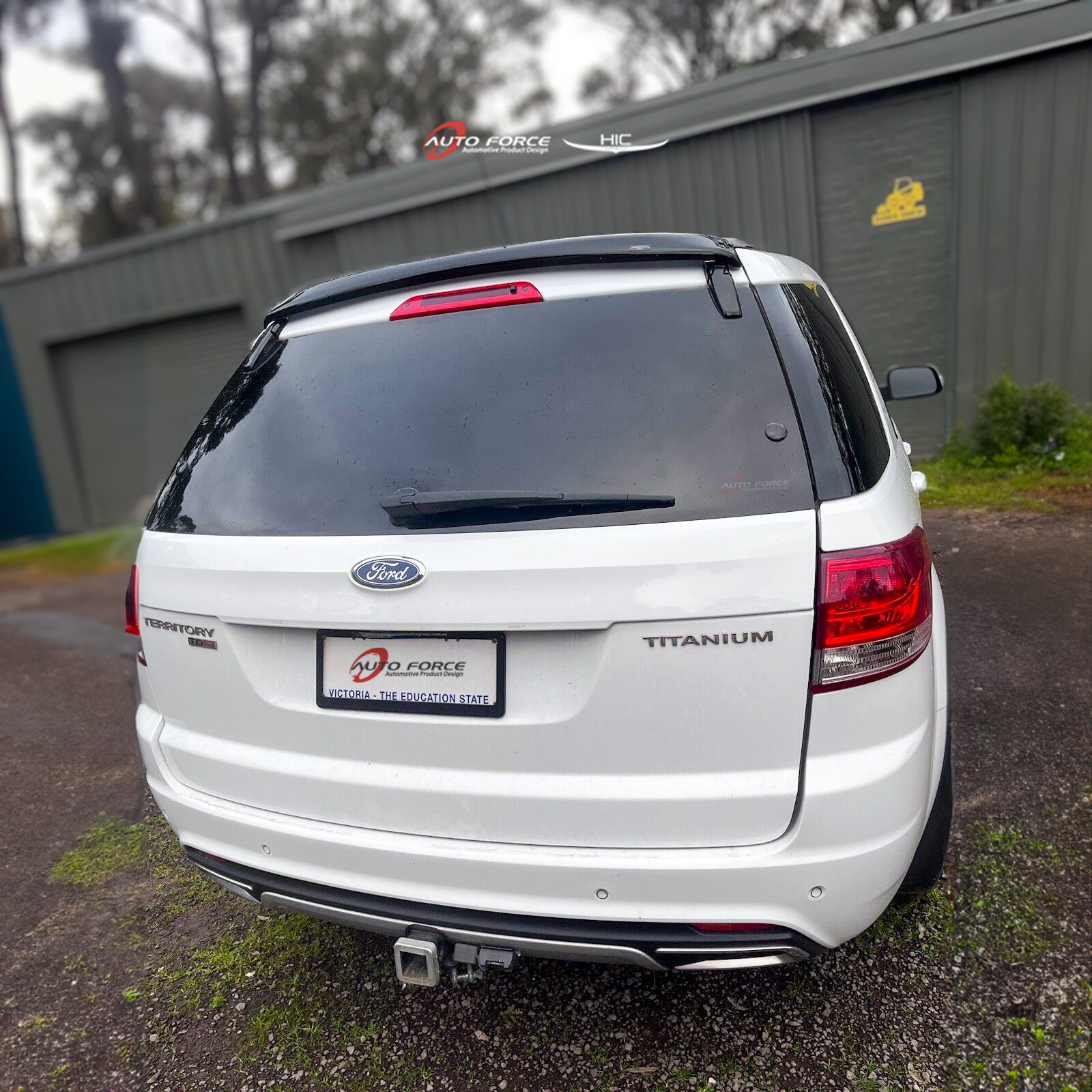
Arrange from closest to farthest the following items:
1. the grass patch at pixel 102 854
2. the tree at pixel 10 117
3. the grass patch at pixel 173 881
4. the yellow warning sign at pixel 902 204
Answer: the grass patch at pixel 173 881 → the grass patch at pixel 102 854 → the yellow warning sign at pixel 902 204 → the tree at pixel 10 117

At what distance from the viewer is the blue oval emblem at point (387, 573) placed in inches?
70.9

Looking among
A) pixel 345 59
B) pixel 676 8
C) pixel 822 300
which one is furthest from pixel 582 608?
pixel 345 59

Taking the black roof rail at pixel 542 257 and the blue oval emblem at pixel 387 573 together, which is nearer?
the blue oval emblem at pixel 387 573

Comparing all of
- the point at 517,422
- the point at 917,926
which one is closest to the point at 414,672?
the point at 517,422

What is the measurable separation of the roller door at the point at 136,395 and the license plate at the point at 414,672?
403 inches

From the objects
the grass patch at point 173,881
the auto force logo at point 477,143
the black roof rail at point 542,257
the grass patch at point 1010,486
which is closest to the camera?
the black roof rail at point 542,257

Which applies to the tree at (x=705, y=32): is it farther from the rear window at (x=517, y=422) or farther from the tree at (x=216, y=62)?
the rear window at (x=517, y=422)

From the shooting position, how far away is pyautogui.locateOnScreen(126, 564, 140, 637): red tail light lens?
2.30 meters

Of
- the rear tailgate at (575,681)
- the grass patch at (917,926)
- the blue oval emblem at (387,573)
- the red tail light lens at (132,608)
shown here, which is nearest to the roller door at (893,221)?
the grass patch at (917,926)

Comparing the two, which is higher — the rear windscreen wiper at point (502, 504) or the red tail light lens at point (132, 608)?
the rear windscreen wiper at point (502, 504)

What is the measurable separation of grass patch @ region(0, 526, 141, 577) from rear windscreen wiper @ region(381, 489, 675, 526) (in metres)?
8.31

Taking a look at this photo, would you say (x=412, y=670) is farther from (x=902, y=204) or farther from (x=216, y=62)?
(x=216, y=62)

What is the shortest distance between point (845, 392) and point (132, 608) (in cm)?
198

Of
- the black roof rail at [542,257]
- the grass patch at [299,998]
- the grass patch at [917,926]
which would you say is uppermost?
the black roof rail at [542,257]
